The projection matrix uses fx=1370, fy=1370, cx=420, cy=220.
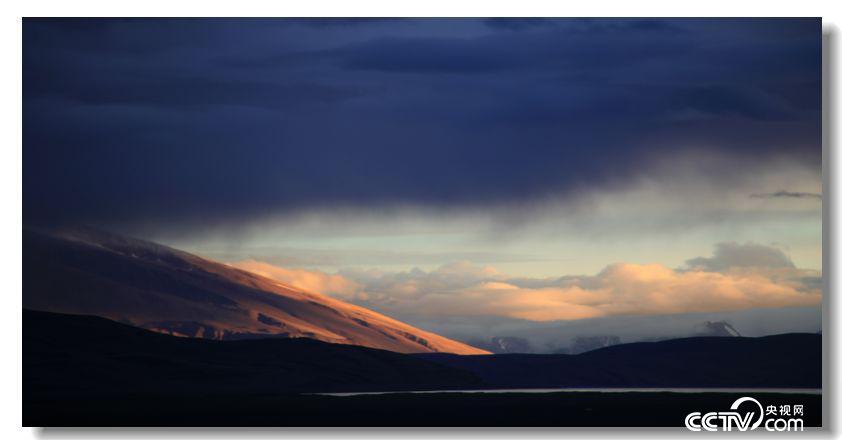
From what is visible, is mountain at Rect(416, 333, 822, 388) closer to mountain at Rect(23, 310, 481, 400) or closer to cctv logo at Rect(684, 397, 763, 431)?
cctv logo at Rect(684, 397, 763, 431)

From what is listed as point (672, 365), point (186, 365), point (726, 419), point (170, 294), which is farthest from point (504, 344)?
point (170, 294)

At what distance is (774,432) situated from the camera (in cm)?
1750

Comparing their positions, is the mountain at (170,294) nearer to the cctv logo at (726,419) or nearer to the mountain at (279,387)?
the mountain at (279,387)

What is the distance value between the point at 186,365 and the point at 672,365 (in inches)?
251

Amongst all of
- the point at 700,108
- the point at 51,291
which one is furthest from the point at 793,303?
the point at 51,291

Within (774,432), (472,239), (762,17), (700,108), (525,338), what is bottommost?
(774,432)

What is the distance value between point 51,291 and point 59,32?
341 centimetres

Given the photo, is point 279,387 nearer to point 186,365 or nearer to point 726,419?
point 186,365

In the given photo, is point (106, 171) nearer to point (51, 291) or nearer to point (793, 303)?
point (51, 291)

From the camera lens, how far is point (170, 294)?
59.7 ft

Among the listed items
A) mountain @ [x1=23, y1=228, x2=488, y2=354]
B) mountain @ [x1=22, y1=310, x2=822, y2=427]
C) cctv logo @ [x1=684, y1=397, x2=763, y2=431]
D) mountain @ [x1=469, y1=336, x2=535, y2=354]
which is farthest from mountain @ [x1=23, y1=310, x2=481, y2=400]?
cctv logo @ [x1=684, y1=397, x2=763, y2=431]

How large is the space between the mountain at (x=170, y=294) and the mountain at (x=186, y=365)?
0.54ft

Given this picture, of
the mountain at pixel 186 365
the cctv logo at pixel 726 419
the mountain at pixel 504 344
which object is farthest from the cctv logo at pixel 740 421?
the mountain at pixel 186 365

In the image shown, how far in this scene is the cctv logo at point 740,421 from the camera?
1748 cm
